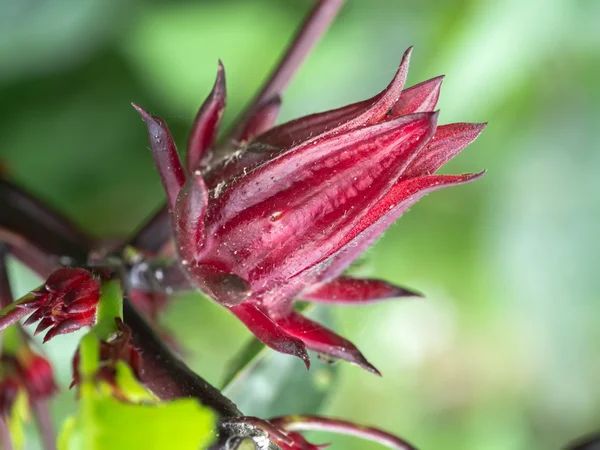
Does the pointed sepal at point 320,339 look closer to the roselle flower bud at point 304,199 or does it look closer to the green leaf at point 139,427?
the roselle flower bud at point 304,199

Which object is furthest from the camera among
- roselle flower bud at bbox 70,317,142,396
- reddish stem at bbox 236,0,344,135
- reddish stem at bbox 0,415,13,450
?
reddish stem at bbox 236,0,344,135

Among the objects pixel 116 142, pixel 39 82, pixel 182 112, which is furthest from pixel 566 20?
pixel 39 82

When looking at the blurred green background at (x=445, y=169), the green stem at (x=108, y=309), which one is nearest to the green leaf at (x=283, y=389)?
the blurred green background at (x=445, y=169)

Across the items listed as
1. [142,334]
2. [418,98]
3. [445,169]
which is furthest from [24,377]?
[445,169]

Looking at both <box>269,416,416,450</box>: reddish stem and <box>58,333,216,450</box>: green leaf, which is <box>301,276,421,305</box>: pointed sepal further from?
<box>58,333,216,450</box>: green leaf

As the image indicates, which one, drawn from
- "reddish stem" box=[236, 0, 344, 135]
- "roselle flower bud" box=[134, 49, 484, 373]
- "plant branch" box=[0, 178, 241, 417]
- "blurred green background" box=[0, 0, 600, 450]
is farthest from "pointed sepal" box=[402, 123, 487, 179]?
"blurred green background" box=[0, 0, 600, 450]

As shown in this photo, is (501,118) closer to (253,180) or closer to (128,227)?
(128,227)
